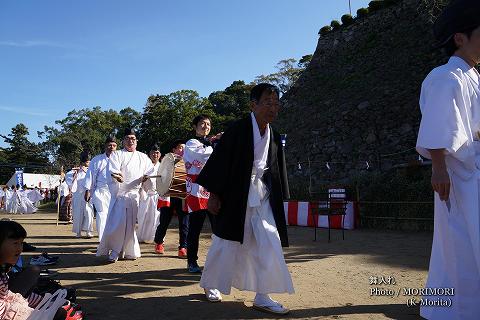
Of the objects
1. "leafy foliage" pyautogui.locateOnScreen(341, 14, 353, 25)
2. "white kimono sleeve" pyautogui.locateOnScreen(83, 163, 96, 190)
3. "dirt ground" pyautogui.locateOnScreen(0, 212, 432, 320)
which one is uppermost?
"leafy foliage" pyautogui.locateOnScreen(341, 14, 353, 25)

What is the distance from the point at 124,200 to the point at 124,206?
4.1 inches

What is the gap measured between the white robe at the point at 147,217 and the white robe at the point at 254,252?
599cm

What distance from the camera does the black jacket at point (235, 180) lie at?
3908 millimetres

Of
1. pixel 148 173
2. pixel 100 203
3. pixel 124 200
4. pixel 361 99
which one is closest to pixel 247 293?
pixel 124 200

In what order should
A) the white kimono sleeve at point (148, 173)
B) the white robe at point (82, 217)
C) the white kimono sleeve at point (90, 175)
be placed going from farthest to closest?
1. the white robe at point (82, 217)
2. the white kimono sleeve at point (90, 175)
3. the white kimono sleeve at point (148, 173)

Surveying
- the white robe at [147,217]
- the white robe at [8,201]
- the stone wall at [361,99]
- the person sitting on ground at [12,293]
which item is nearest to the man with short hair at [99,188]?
the white robe at [147,217]

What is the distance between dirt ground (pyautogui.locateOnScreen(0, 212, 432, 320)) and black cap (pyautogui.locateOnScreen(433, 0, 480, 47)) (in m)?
2.31

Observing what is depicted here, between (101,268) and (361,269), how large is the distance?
373 centimetres

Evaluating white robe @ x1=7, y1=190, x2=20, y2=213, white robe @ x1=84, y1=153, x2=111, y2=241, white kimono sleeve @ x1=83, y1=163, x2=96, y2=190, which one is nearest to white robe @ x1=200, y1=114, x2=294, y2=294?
white robe @ x1=84, y1=153, x2=111, y2=241

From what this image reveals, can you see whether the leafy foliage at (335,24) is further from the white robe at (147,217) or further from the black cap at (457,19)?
the black cap at (457,19)

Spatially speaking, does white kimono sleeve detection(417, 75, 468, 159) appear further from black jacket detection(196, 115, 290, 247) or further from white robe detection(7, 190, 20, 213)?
white robe detection(7, 190, 20, 213)

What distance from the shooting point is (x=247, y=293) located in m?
4.59

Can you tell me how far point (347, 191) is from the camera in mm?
13836

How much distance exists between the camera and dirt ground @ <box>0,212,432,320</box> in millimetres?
3711
